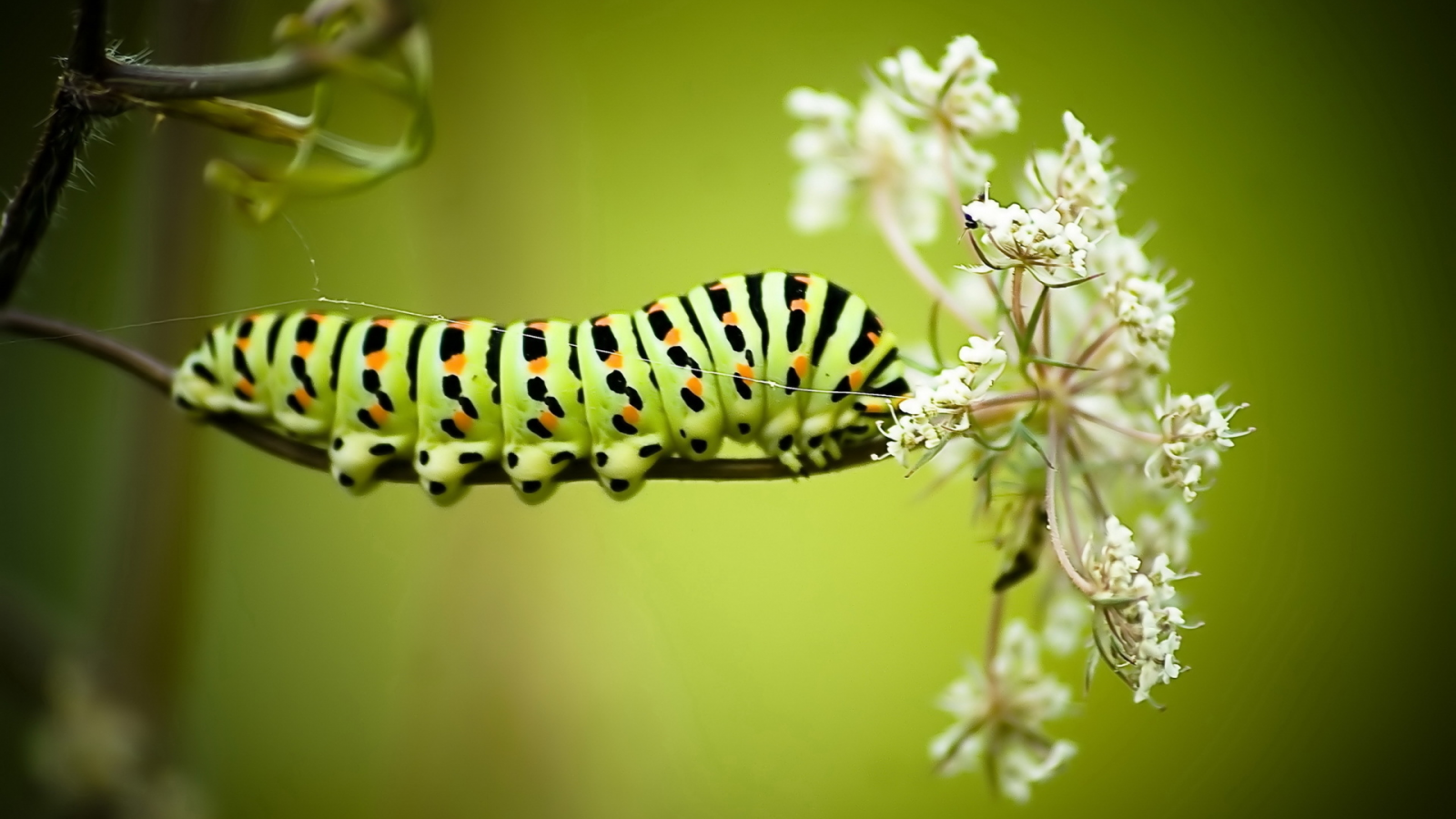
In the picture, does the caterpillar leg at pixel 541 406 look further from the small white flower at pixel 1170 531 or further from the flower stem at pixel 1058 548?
the small white flower at pixel 1170 531

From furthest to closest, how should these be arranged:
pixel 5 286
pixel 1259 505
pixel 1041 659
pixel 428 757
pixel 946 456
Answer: pixel 428 757
pixel 1041 659
pixel 1259 505
pixel 946 456
pixel 5 286

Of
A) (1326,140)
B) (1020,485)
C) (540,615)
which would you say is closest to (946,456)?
(1020,485)

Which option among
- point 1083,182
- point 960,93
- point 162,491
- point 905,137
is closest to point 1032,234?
point 1083,182

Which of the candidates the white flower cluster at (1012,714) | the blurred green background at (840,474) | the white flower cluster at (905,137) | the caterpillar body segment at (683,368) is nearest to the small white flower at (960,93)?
the white flower cluster at (905,137)

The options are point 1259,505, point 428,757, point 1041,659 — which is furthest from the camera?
point 428,757

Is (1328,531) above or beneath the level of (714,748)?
above

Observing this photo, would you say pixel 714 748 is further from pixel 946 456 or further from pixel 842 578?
pixel 946 456
